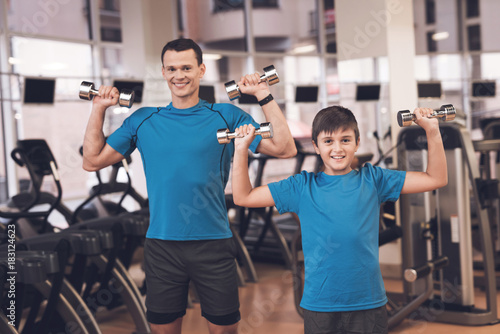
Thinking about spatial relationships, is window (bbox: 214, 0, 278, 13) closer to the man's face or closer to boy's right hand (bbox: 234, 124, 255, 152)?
the man's face

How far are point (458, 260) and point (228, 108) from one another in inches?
84.5

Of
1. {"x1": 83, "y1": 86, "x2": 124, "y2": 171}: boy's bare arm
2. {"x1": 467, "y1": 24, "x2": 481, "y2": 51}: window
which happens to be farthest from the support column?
{"x1": 467, "y1": 24, "x2": 481, "y2": 51}: window

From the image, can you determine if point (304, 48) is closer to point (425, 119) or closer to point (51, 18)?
point (51, 18)

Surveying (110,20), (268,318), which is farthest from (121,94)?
(110,20)

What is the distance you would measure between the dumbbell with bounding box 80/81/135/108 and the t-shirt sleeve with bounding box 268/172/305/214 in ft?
2.05

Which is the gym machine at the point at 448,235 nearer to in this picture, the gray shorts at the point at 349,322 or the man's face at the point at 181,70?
the gray shorts at the point at 349,322

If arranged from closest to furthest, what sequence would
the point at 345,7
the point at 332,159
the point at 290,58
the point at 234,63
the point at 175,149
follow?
the point at 332,159
the point at 175,149
the point at 345,7
the point at 234,63
the point at 290,58

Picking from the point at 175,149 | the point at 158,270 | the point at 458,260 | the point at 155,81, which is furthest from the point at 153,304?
the point at 155,81

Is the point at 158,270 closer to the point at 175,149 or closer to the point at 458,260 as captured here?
the point at 175,149

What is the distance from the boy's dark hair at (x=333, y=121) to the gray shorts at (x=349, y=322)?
0.55 meters

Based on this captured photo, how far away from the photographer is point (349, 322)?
175cm

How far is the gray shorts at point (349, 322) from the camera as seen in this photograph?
174 cm

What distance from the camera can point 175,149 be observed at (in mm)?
2064

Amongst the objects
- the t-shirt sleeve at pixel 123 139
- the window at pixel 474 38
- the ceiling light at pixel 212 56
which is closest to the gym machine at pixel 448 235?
the t-shirt sleeve at pixel 123 139
